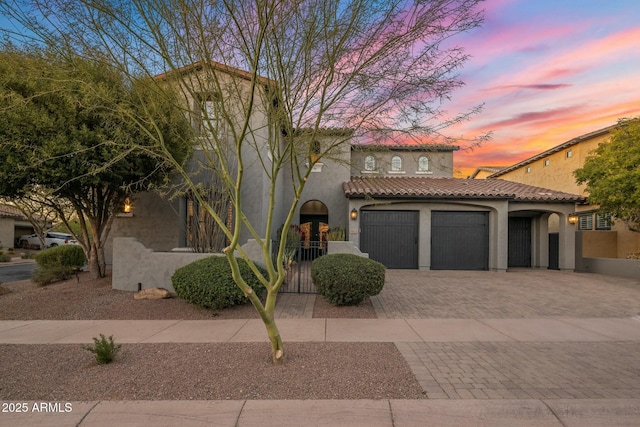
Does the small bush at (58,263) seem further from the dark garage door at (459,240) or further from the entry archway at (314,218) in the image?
the dark garage door at (459,240)

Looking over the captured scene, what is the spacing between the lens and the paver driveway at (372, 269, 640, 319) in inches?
312

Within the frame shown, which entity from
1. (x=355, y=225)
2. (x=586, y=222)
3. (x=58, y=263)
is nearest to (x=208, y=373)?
(x=58, y=263)

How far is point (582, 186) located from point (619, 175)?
278 inches

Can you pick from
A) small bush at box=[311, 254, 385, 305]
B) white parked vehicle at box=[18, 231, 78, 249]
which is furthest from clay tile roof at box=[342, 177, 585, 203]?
white parked vehicle at box=[18, 231, 78, 249]

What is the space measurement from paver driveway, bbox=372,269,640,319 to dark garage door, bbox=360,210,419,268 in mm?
1165

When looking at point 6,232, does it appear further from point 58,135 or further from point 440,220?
point 440,220

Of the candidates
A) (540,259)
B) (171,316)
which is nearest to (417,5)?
(171,316)

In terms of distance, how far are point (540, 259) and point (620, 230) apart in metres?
4.62

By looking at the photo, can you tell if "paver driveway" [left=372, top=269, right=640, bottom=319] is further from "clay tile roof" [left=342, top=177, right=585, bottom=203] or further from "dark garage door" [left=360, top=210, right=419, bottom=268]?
"clay tile roof" [left=342, top=177, right=585, bottom=203]

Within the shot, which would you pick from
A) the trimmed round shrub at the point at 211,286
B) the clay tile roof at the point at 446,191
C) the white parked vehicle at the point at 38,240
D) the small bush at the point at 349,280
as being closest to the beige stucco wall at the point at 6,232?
the white parked vehicle at the point at 38,240

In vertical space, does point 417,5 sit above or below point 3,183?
above

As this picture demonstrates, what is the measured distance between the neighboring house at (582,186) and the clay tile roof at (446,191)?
2257 millimetres

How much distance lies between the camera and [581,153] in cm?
1991

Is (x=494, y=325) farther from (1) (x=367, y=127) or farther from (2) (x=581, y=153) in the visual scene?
(2) (x=581, y=153)
